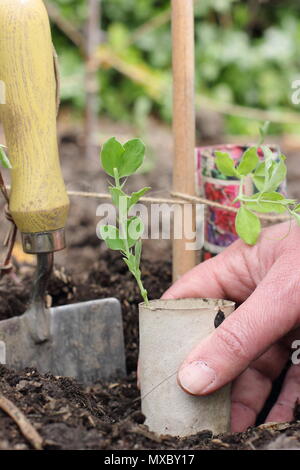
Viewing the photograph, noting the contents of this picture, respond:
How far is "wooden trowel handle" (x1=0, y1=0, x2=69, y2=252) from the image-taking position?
41.6 inches

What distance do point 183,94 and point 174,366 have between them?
57 centimetres

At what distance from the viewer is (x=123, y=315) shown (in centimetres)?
146

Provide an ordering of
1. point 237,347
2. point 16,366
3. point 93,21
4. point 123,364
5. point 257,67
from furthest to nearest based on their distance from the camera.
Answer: point 257,67 → point 93,21 → point 123,364 → point 16,366 → point 237,347

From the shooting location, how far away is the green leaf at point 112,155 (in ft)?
3.34

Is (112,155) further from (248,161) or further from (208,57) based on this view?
(208,57)

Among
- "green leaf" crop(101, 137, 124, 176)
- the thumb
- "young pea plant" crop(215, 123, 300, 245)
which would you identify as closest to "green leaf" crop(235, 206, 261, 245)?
"young pea plant" crop(215, 123, 300, 245)

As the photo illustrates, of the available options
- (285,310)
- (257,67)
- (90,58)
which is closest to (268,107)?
(257,67)

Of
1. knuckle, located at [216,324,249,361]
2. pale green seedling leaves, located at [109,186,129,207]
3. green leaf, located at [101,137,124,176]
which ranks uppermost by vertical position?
green leaf, located at [101,137,124,176]

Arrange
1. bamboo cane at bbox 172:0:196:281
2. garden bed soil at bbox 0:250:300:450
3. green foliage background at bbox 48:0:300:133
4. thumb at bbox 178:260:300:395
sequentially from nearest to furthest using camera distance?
garden bed soil at bbox 0:250:300:450, thumb at bbox 178:260:300:395, bamboo cane at bbox 172:0:196:281, green foliage background at bbox 48:0:300:133

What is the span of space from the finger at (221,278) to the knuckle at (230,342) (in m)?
0.22

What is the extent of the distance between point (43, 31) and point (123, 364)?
0.68 meters

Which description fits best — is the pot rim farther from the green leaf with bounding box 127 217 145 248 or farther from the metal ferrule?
the metal ferrule

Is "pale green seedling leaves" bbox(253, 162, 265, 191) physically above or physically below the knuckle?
above
